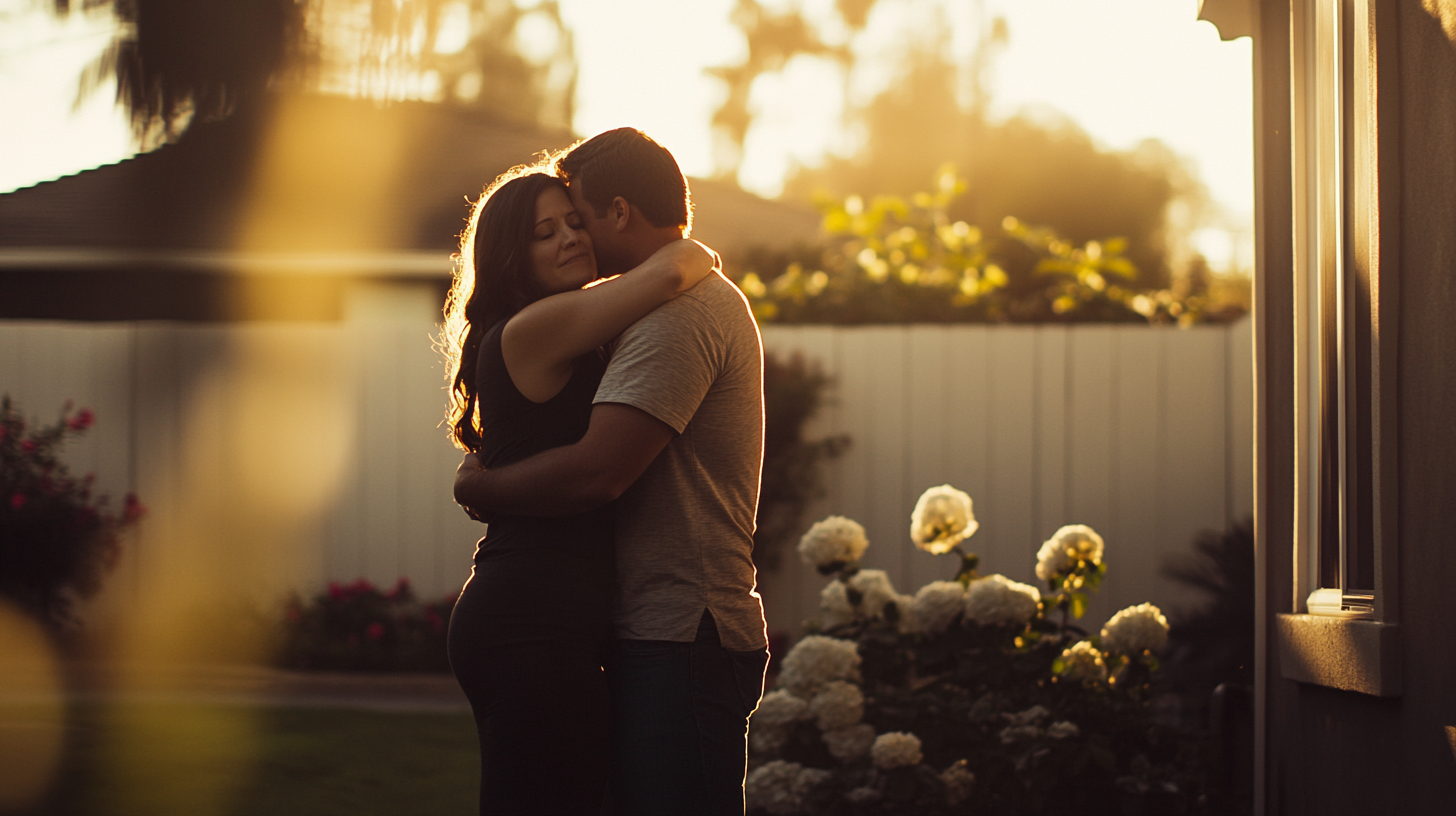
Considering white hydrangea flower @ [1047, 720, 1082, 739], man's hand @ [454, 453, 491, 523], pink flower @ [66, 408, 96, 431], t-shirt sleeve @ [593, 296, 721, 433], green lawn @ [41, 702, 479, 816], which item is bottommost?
green lawn @ [41, 702, 479, 816]

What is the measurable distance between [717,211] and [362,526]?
9.99 metres

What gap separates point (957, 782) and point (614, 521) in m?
2.19

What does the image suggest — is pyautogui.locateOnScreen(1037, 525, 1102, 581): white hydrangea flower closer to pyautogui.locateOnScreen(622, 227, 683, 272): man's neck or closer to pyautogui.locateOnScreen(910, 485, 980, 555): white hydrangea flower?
pyautogui.locateOnScreen(910, 485, 980, 555): white hydrangea flower

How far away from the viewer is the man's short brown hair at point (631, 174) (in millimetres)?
2152

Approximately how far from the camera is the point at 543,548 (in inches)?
79.5

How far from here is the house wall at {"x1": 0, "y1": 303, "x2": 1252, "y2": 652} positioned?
7.61 metres

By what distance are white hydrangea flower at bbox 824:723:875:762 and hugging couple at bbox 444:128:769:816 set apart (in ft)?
6.53

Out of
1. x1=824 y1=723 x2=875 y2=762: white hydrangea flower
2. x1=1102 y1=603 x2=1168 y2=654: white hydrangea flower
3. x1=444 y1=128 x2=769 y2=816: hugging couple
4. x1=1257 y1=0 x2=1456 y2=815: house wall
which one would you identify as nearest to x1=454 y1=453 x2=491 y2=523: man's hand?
x1=444 y1=128 x2=769 y2=816: hugging couple

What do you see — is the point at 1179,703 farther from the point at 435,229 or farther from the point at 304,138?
the point at 435,229

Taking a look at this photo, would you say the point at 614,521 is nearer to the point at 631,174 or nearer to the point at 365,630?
the point at 631,174

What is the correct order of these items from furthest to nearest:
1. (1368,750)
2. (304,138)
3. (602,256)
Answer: (304,138) → (1368,750) → (602,256)

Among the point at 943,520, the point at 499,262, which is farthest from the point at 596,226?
the point at 943,520

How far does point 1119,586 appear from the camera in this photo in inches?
297

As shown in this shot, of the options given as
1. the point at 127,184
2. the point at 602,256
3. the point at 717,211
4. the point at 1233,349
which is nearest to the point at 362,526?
the point at 127,184
